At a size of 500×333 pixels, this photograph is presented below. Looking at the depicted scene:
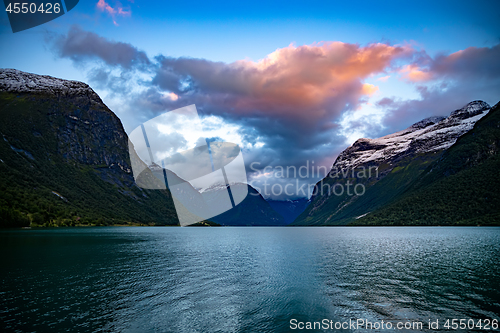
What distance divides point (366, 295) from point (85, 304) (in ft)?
122

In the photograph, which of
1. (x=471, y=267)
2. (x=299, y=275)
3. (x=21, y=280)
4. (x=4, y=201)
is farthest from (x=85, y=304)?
(x=4, y=201)

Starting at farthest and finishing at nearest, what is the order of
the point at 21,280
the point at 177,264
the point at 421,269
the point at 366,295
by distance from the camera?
the point at 177,264 < the point at 421,269 < the point at 21,280 < the point at 366,295

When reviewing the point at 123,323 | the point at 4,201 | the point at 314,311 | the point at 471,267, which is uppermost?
the point at 4,201

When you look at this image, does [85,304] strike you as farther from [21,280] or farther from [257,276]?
[257,276]

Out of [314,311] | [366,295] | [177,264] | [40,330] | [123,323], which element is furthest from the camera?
[177,264]

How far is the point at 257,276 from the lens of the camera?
1973 inches

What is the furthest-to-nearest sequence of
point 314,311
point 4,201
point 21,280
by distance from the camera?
point 4,201, point 21,280, point 314,311

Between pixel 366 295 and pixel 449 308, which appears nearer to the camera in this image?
pixel 449 308

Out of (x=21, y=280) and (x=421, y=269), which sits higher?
(x=21, y=280)

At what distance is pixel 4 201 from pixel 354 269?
803ft

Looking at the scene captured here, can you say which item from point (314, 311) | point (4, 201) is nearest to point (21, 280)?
point (314, 311)

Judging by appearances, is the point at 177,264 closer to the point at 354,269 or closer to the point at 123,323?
the point at 123,323

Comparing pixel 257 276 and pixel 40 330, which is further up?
pixel 40 330

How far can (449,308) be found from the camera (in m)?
31.5
